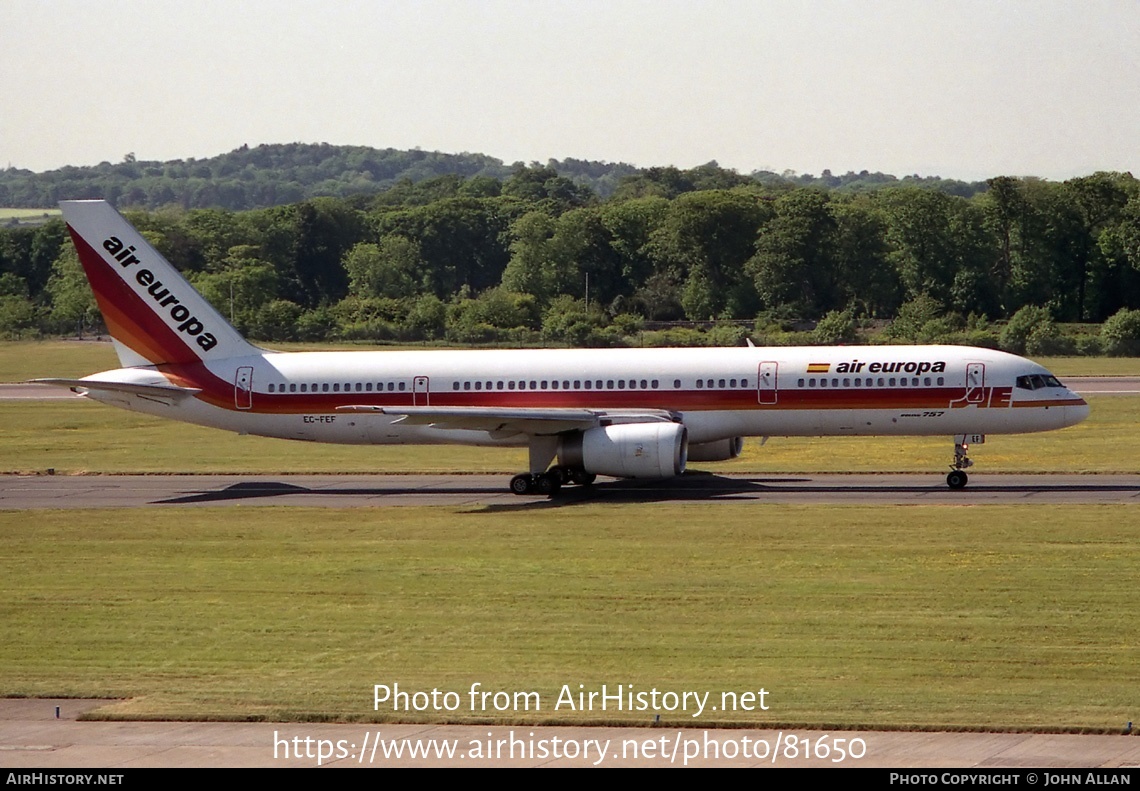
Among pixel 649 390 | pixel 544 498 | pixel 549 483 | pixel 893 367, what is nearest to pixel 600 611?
pixel 544 498

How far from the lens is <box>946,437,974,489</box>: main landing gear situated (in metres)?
42.9

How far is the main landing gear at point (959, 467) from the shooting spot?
4288 cm

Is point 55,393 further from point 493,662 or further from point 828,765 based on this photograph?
point 828,765

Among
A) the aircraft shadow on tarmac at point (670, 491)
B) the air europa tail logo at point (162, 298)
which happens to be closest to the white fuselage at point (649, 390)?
the air europa tail logo at point (162, 298)

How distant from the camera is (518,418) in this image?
4222cm

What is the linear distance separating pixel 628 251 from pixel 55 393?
247ft

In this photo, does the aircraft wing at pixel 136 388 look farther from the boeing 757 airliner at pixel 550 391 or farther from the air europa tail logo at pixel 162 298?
the air europa tail logo at pixel 162 298

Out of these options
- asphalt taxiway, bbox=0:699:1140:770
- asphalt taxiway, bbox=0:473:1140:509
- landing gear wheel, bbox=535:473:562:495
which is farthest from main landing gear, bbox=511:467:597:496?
asphalt taxiway, bbox=0:699:1140:770

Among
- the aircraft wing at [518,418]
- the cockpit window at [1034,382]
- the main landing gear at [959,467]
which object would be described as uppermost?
the cockpit window at [1034,382]

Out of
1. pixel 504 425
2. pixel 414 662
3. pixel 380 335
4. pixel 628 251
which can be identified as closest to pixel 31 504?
pixel 504 425

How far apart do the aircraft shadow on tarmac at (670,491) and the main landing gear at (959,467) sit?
27cm

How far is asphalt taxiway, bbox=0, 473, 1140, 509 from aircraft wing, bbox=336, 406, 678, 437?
83.4 inches

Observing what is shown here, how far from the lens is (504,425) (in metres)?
43.0

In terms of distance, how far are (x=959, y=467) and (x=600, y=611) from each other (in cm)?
1948
